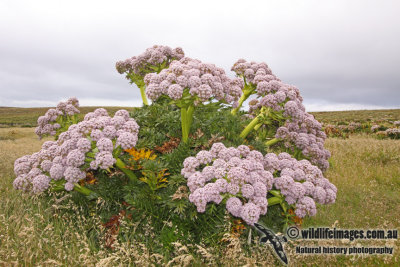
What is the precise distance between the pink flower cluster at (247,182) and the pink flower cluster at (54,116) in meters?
4.63

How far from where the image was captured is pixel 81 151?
4.84 metres

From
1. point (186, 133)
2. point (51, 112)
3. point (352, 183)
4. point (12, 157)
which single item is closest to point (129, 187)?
point (186, 133)

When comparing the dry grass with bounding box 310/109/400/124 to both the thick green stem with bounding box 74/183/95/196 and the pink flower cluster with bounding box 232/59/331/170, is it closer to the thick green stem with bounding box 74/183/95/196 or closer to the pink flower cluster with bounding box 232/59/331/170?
the pink flower cluster with bounding box 232/59/331/170

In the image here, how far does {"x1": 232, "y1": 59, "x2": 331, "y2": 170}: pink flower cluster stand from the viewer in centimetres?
Answer: 611

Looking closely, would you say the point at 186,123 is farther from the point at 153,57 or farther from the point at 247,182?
the point at 153,57

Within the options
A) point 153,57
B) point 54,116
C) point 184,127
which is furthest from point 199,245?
point 54,116

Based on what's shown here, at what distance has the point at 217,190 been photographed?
4.13 metres

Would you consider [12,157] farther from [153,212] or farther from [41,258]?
[153,212]

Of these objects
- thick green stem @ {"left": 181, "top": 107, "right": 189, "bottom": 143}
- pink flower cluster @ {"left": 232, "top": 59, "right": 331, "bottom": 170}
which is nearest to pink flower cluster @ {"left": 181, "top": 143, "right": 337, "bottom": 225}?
thick green stem @ {"left": 181, "top": 107, "right": 189, "bottom": 143}

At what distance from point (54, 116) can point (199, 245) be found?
5.65 meters

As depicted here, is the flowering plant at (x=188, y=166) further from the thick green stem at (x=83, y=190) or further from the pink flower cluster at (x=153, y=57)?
the pink flower cluster at (x=153, y=57)

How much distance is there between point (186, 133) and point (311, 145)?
347cm

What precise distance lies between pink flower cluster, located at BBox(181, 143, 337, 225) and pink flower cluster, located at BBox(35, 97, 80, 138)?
4632 mm

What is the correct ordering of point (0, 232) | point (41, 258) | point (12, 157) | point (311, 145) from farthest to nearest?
point (12, 157), point (311, 145), point (0, 232), point (41, 258)
